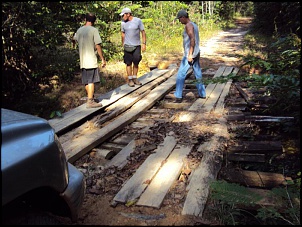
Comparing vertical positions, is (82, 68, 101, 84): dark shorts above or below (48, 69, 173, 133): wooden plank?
above

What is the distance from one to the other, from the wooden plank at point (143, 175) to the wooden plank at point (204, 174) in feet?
1.58

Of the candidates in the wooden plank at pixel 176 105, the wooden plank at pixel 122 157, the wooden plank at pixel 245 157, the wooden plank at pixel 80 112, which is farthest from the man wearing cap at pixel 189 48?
the wooden plank at pixel 122 157

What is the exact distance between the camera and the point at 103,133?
16.4 ft

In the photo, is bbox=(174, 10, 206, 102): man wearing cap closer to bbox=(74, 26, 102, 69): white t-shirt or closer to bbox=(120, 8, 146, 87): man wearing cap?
bbox=(120, 8, 146, 87): man wearing cap

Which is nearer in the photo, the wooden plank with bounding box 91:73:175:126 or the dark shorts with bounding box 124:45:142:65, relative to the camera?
the wooden plank with bounding box 91:73:175:126

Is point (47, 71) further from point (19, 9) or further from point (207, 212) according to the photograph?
point (207, 212)

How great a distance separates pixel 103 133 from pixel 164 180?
5.72 ft

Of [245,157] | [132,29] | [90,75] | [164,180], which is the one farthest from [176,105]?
[164,180]

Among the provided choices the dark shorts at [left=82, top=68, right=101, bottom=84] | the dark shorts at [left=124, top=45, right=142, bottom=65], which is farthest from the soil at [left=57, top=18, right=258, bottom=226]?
the dark shorts at [left=124, top=45, right=142, bottom=65]

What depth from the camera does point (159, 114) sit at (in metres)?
6.36

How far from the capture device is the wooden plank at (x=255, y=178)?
12.2 feet

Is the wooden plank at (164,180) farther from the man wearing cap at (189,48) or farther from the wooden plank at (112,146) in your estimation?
the man wearing cap at (189,48)

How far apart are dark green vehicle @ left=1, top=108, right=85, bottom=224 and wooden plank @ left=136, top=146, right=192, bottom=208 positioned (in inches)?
41.2

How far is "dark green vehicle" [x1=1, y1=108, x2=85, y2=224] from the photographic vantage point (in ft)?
4.99
